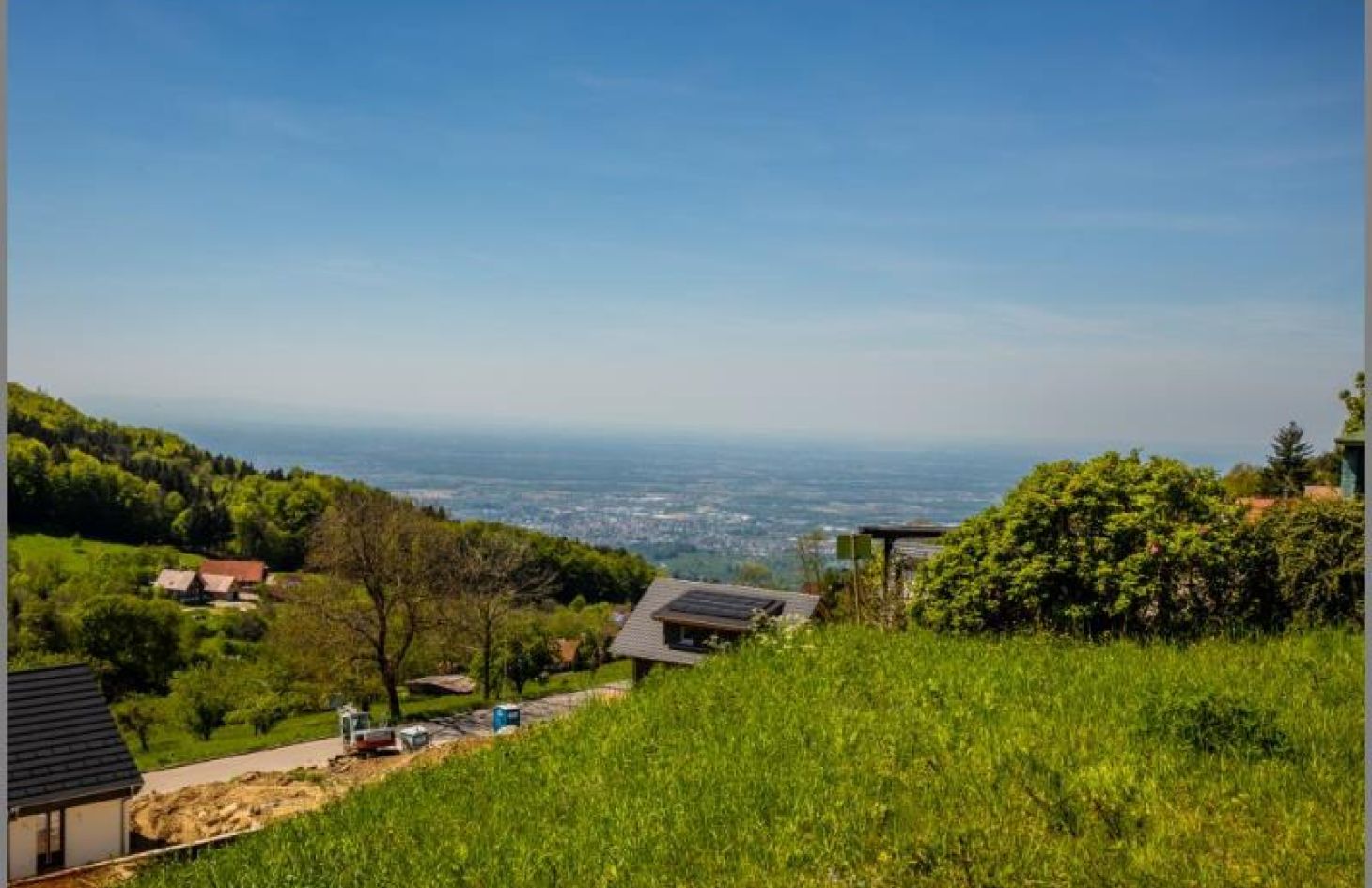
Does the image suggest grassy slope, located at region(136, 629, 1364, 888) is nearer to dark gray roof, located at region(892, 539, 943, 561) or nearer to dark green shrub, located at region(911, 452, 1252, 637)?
dark green shrub, located at region(911, 452, 1252, 637)

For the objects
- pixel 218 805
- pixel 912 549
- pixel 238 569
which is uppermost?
pixel 912 549

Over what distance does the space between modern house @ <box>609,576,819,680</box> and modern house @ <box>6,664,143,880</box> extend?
1138 centimetres

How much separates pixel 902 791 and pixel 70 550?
73.4 meters

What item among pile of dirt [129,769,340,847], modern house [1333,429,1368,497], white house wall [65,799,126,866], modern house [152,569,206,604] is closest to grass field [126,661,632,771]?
pile of dirt [129,769,340,847]

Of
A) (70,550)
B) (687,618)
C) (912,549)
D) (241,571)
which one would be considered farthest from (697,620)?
(70,550)

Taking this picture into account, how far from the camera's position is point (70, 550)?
63.8 metres

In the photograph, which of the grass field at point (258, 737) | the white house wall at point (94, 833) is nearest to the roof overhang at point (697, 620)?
the grass field at point (258, 737)

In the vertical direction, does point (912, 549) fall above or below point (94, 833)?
above

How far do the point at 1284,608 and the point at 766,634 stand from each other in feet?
14.8

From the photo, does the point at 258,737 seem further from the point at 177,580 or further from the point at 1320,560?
the point at 177,580

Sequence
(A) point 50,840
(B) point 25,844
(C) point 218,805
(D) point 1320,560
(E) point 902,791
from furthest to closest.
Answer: (C) point 218,805
(A) point 50,840
(B) point 25,844
(D) point 1320,560
(E) point 902,791

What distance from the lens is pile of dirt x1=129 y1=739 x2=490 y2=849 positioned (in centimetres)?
1472

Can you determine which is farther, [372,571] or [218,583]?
[218,583]

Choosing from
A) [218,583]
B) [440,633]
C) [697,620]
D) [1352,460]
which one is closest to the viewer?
[1352,460]
